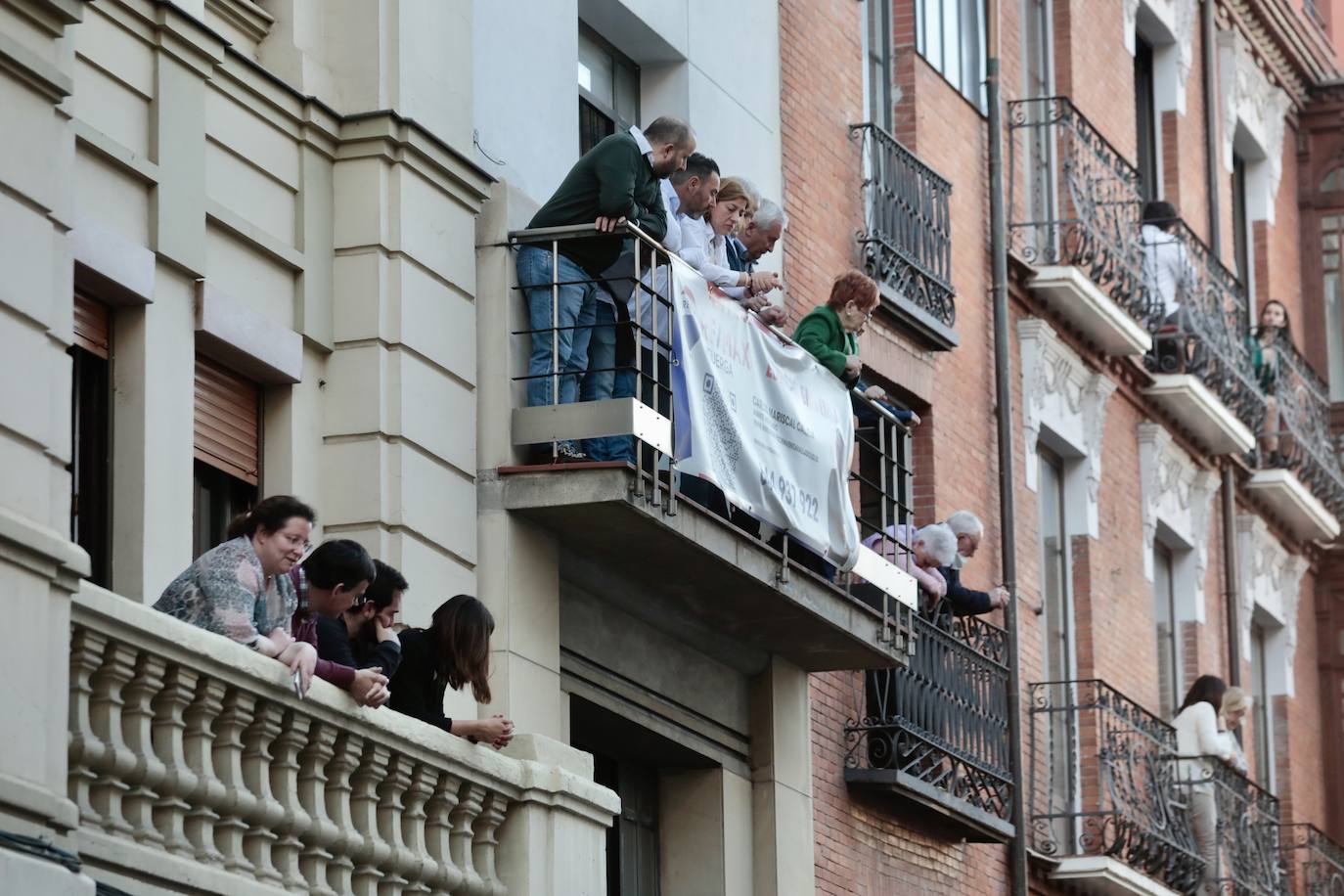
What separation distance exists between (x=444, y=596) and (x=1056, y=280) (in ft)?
33.1

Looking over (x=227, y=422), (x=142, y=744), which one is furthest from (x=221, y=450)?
(x=142, y=744)

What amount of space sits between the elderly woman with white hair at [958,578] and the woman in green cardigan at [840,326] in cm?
227

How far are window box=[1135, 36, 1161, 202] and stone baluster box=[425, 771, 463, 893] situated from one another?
1803 cm

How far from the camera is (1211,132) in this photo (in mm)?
31516

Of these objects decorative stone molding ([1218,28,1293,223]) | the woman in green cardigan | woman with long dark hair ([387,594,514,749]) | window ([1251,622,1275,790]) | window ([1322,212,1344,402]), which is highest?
decorative stone molding ([1218,28,1293,223])

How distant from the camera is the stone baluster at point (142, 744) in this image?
11445 millimetres

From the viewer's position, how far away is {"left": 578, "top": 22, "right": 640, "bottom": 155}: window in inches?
778

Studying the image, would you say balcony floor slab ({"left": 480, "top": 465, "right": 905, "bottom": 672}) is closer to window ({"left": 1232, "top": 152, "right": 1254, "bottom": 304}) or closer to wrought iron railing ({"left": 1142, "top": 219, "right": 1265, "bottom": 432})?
wrought iron railing ({"left": 1142, "top": 219, "right": 1265, "bottom": 432})

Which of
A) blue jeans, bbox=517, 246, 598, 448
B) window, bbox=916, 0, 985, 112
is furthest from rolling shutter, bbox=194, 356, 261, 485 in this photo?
window, bbox=916, 0, 985, 112

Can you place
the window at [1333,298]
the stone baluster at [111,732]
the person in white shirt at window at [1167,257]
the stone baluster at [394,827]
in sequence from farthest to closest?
1. the window at [1333,298]
2. the person in white shirt at window at [1167,257]
3. the stone baluster at [394,827]
4. the stone baluster at [111,732]

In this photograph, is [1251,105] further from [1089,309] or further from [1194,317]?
[1089,309]

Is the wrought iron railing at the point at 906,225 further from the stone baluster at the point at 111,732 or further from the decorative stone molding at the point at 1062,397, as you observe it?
the stone baluster at the point at 111,732

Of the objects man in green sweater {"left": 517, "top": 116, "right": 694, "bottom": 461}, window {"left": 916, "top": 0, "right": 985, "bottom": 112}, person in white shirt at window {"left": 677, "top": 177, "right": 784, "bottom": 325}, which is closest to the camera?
man in green sweater {"left": 517, "top": 116, "right": 694, "bottom": 461}

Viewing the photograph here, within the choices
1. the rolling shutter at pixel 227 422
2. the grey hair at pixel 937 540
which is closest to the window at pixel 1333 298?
the grey hair at pixel 937 540
